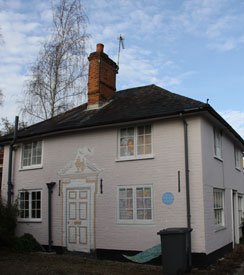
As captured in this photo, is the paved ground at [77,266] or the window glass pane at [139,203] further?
the window glass pane at [139,203]

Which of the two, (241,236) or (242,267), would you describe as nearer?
(242,267)

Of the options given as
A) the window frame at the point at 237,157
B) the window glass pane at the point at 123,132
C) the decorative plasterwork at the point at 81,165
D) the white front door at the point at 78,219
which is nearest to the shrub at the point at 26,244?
the white front door at the point at 78,219

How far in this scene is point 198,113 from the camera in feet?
35.4

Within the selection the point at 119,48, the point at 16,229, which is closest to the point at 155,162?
the point at 16,229

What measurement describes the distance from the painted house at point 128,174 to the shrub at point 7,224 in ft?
1.91

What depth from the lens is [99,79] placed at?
580 inches

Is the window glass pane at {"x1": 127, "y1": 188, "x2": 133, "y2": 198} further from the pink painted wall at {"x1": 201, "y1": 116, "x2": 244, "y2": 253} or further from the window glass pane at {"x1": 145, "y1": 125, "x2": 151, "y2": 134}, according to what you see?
the pink painted wall at {"x1": 201, "y1": 116, "x2": 244, "y2": 253}

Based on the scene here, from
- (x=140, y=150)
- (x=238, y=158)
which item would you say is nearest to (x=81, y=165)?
(x=140, y=150)

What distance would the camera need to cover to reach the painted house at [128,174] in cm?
1080

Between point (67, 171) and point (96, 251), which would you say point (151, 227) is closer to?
point (96, 251)

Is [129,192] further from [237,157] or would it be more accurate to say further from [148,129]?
[237,157]

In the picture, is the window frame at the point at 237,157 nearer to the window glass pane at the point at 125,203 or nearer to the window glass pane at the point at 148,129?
the window glass pane at the point at 148,129

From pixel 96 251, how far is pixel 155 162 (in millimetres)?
3794

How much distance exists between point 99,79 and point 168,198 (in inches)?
252
